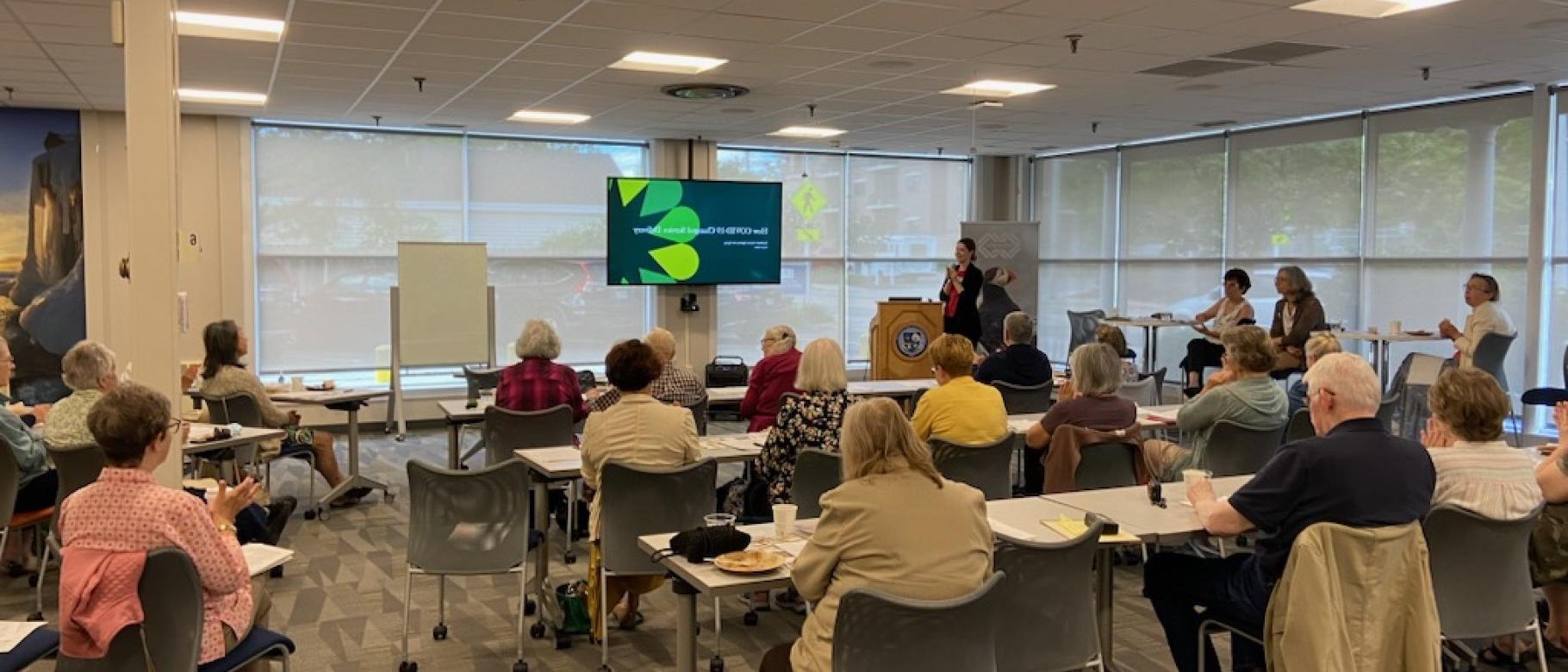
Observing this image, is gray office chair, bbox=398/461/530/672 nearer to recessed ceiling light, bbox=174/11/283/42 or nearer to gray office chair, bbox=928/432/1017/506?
gray office chair, bbox=928/432/1017/506

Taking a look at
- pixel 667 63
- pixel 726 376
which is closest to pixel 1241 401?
pixel 667 63

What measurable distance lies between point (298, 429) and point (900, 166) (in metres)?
8.90

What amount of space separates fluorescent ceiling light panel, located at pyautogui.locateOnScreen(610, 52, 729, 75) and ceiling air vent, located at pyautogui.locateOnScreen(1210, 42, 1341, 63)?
348 cm

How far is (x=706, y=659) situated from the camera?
15.1 feet

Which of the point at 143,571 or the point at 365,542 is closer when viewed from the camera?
the point at 143,571

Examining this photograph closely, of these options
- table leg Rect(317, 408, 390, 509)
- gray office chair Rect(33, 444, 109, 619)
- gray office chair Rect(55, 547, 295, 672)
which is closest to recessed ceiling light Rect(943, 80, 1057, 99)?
table leg Rect(317, 408, 390, 509)

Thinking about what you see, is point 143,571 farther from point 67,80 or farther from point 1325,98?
point 1325,98

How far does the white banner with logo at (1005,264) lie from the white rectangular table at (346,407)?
6.75m

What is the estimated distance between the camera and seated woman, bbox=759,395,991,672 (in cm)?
281

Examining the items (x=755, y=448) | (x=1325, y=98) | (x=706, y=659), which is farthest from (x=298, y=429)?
(x=1325, y=98)

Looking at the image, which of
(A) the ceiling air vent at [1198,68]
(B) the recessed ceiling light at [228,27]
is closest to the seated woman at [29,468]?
(B) the recessed ceiling light at [228,27]

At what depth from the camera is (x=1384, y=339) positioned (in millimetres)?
9555

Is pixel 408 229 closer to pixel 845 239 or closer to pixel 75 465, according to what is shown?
pixel 845 239

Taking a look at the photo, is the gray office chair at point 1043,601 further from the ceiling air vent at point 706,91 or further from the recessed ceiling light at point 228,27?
the ceiling air vent at point 706,91
